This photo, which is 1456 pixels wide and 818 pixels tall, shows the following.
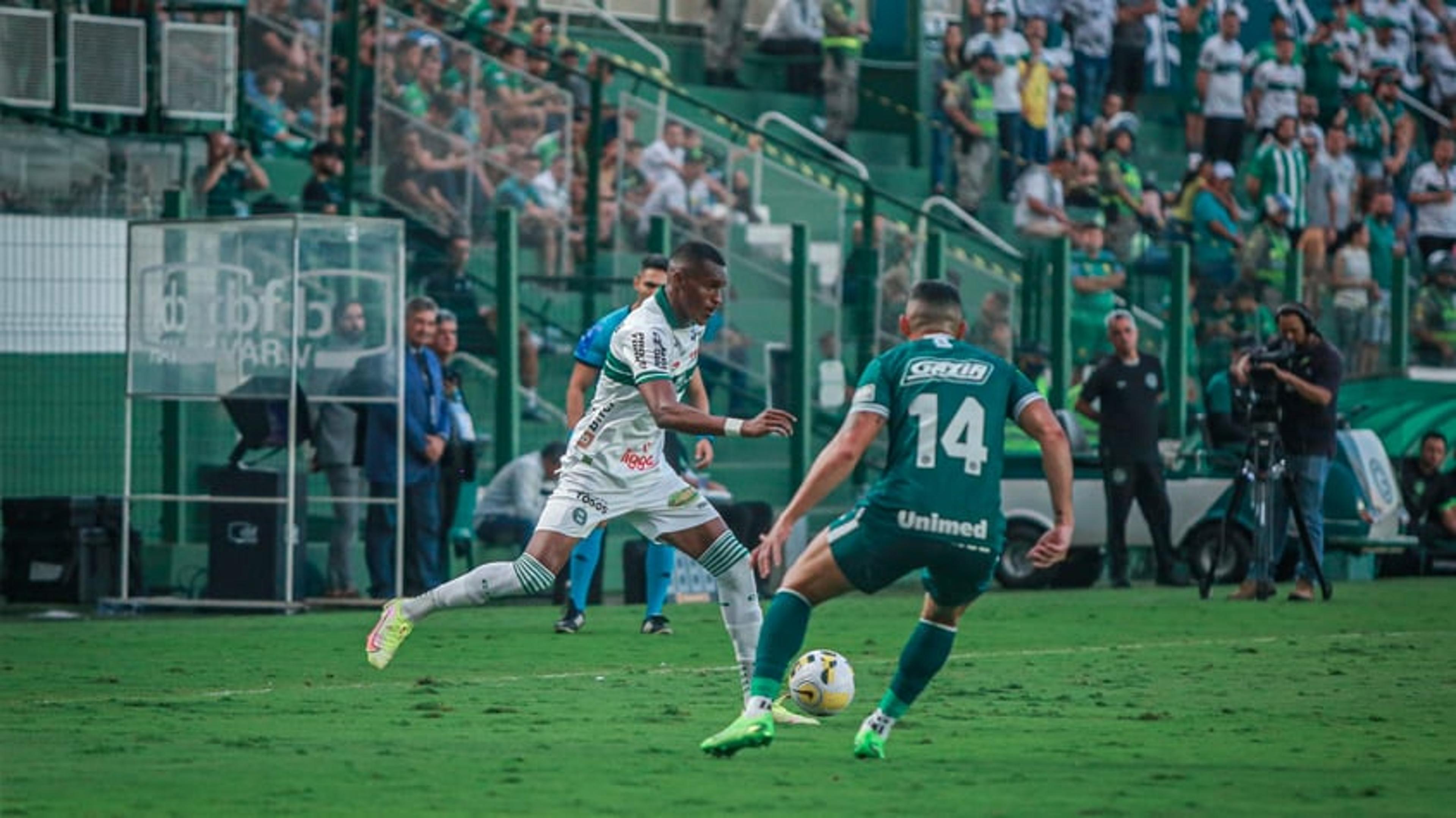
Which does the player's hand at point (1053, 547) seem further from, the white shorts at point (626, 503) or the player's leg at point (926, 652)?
the white shorts at point (626, 503)

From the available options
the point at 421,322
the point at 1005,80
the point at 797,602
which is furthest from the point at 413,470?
the point at 1005,80

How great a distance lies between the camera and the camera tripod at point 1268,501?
21.5m

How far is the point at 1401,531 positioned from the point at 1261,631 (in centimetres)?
789

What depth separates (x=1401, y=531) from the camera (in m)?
25.7

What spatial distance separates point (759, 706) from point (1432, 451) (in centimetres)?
1735

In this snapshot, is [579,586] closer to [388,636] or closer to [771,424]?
[388,636]

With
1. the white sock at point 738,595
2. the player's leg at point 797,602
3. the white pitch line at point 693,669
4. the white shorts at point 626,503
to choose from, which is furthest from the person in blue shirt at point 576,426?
the player's leg at point 797,602

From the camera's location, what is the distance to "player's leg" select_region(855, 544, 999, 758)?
409 inches

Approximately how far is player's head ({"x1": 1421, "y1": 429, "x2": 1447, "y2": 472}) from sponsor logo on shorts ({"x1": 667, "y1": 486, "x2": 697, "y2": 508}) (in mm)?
15011

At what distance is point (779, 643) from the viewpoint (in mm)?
10391

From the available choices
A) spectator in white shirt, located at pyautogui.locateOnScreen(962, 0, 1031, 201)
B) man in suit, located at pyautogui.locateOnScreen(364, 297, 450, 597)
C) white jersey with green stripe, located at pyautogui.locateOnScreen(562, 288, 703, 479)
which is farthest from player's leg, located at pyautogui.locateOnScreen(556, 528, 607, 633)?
spectator in white shirt, located at pyautogui.locateOnScreen(962, 0, 1031, 201)

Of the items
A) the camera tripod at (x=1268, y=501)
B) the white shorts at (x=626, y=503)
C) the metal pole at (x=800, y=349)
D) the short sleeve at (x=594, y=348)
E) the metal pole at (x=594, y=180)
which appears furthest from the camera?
the metal pole at (x=800, y=349)

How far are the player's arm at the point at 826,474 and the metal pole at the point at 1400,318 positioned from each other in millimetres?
20307

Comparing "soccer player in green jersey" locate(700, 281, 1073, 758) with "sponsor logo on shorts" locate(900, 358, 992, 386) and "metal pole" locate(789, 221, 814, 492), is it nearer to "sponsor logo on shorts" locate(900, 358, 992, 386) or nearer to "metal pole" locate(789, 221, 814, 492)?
"sponsor logo on shorts" locate(900, 358, 992, 386)
